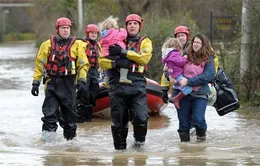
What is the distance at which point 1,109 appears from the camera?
14727mm

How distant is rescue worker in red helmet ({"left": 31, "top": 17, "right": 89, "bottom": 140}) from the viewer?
10164 millimetres

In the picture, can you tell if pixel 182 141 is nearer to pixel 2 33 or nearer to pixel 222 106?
pixel 222 106

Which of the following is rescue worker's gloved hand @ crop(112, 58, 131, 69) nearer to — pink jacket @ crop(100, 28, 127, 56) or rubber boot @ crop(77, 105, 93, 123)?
pink jacket @ crop(100, 28, 127, 56)

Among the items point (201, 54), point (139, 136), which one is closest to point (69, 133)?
point (139, 136)

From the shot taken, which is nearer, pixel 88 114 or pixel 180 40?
pixel 180 40

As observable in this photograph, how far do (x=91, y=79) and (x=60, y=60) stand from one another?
2.71 m

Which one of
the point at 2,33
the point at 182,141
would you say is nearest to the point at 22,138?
the point at 182,141

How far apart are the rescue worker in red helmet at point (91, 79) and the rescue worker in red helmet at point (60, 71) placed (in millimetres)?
2285

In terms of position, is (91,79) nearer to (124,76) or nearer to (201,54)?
(201,54)

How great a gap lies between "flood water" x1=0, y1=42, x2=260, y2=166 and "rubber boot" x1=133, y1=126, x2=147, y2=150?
0.10 meters

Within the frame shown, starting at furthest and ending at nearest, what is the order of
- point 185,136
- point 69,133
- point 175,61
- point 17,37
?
1. point 17,37
2. point 69,133
3. point 185,136
4. point 175,61

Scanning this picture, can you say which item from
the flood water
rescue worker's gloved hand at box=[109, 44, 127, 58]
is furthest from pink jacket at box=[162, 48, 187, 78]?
the flood water

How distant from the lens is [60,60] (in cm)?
1015

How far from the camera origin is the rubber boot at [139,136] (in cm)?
963
